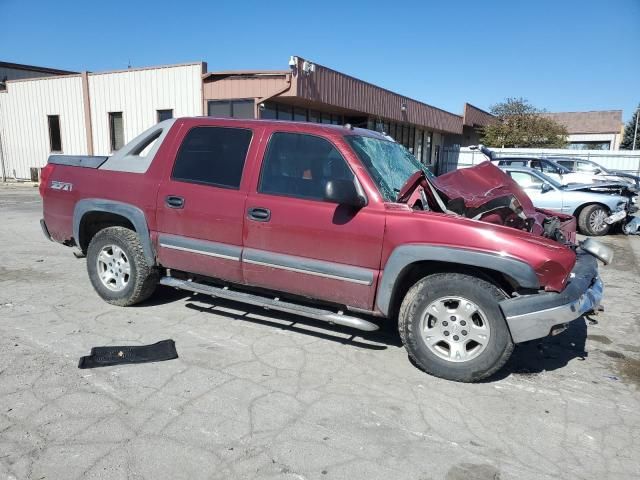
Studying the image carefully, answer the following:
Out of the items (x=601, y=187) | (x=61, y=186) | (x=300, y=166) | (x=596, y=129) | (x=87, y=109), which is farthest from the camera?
(x=596, y=129)

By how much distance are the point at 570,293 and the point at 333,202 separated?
5.99 feet

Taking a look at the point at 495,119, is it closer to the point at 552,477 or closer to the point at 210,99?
the point at 210,99

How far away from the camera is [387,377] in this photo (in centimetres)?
379

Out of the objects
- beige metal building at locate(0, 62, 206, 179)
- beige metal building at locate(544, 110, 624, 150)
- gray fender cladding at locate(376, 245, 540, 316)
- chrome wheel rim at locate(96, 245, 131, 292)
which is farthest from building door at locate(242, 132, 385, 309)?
beige metal building at locate(544, 110, 624, 150)

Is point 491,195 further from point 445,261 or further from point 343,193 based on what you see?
point 343,193

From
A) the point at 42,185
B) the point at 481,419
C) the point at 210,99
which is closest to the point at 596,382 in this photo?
the point at 481,419

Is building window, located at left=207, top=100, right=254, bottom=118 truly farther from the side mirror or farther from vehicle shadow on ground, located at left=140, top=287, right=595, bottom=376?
the side mirror

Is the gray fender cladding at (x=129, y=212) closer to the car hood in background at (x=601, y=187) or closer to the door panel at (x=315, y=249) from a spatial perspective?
the door panel at (x=315, y=249)

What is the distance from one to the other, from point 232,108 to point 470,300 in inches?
556

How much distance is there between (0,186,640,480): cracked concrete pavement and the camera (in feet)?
8.89

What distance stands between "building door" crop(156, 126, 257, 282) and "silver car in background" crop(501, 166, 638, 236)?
8976mm

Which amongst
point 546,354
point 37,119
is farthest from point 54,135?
point 546,354

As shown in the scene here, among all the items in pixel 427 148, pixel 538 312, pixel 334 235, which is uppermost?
pixel 427 148

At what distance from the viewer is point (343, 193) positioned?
12.1ft
